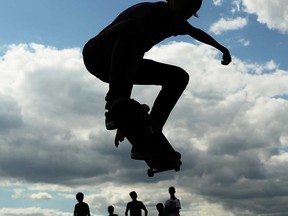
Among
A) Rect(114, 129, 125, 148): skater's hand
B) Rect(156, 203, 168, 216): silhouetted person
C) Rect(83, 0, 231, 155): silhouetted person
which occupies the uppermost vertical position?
Rect(83, 0, 231, 155): silhouetted person

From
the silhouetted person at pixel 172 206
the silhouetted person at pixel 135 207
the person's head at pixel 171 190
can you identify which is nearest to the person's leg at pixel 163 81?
the silhouetted person at pixel 172 206

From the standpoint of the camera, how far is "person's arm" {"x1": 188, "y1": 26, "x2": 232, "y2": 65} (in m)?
7.19

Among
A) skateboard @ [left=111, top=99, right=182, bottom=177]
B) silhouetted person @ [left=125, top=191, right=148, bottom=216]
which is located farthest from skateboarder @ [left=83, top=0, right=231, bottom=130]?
silhouetted person @ [left=125, top=191, right=148, bottom=216]

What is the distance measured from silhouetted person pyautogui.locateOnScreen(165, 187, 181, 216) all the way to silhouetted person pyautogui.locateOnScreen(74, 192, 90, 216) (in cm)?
243

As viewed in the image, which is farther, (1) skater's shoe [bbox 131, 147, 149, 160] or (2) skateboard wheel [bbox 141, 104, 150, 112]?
(1) skater's shoe [bbox 131, 147, 149, 160]

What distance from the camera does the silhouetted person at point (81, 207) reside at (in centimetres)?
1426

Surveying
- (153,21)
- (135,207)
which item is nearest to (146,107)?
(153,21)

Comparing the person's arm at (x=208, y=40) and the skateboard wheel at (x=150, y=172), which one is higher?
the person's arm at (x=208, y=40)

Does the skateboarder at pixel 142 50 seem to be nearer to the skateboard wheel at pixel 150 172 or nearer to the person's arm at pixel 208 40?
the person's arm at pixel 208 40

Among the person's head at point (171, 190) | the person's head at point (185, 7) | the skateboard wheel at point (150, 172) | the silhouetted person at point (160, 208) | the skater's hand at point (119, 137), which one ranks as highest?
the person's head at point (185, 7)

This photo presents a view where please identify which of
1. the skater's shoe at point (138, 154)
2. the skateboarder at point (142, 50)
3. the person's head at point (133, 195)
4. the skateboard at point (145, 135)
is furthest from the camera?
the person's head at point (133, 195)

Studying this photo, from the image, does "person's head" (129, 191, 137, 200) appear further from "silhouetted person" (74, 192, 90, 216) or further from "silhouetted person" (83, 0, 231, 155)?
"silhouetted person" (83, 0, 231, 155)

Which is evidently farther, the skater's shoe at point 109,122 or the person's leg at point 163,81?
the person's leg at point 163,81

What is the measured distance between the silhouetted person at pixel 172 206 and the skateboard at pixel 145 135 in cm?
717
